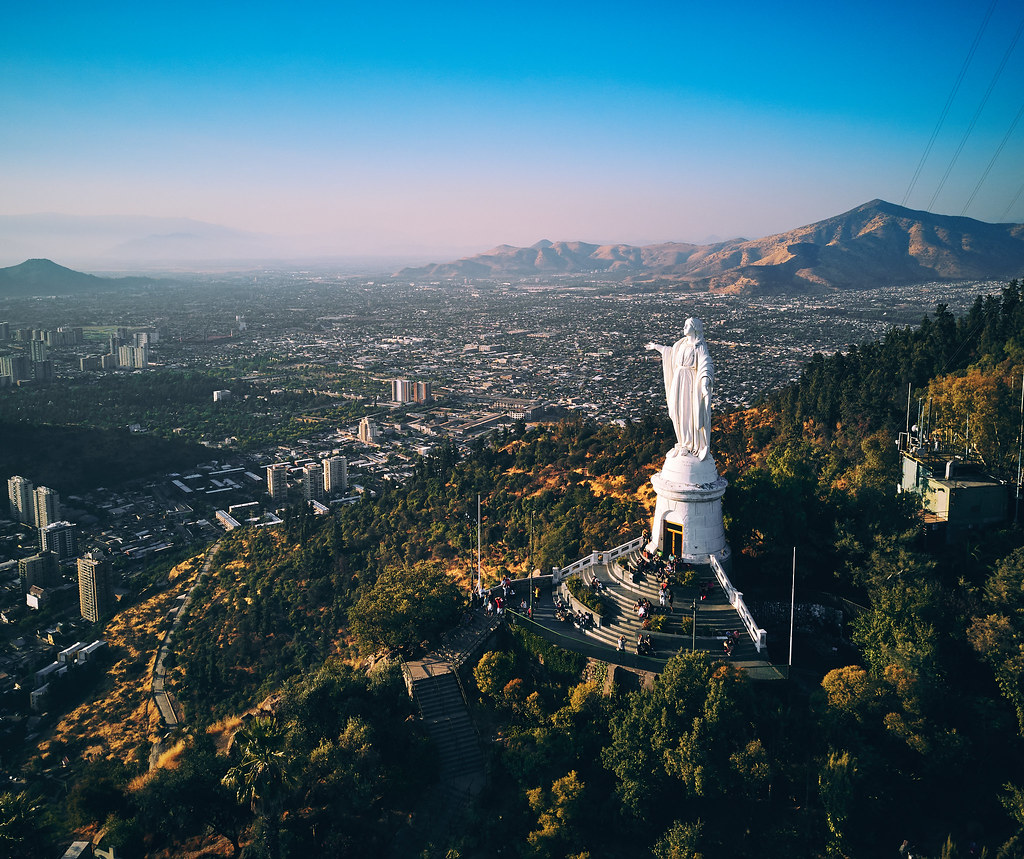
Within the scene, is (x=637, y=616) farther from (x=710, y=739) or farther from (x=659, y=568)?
(x=710, y=739)

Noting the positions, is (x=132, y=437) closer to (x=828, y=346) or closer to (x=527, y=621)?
(x=527, y=621)

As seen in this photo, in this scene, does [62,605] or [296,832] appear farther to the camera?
[62,605]

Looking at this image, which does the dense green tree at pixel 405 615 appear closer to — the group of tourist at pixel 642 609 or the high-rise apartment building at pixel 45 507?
the group of tourist at pixel 642 609

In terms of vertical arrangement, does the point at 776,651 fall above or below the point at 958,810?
above

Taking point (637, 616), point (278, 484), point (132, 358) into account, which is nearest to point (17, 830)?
point (637, 616)

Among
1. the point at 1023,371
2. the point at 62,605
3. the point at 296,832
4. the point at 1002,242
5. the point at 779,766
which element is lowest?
the point at 62,605

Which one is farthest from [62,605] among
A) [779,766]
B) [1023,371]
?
[1023,371]

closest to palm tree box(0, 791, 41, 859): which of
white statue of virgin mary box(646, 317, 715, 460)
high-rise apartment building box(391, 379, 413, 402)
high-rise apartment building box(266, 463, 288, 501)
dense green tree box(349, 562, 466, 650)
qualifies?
dense green tree box(349, 562, 466, 650)
